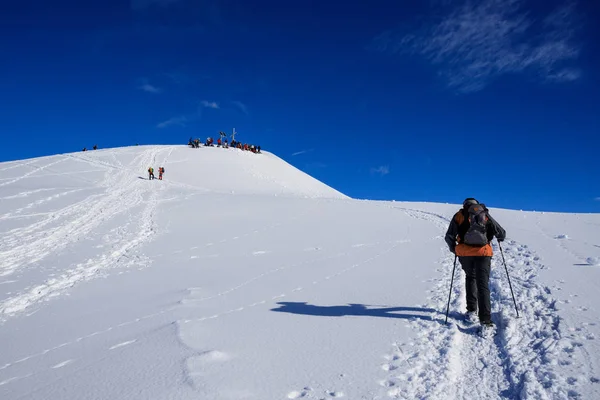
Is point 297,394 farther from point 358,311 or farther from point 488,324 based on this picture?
point 488,324

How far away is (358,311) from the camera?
626 cm

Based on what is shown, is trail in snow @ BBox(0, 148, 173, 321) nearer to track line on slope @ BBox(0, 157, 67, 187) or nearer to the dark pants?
track line on slope @ BBox(0, 157, 67, 187)

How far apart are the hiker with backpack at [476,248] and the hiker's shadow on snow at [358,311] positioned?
2.35ft

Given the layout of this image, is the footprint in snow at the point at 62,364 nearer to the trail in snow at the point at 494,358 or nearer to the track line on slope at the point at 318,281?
the track line on slope at the point at 318,281

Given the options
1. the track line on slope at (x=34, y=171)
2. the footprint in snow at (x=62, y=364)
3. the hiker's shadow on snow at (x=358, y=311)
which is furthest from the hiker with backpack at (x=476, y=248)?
the track line on slope at (x=34, y=171)

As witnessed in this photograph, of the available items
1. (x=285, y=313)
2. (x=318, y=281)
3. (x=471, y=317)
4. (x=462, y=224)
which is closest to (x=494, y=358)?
(x=471, y=317)

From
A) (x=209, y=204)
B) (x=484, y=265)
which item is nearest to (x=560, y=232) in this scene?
(x=484, y=265)

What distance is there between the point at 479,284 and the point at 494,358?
127 cm

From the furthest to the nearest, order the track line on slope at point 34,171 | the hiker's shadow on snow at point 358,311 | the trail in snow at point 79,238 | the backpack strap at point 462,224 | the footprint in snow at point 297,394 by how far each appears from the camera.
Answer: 1. the track line on slope at point 34,171
2. the trail in snow at point 79,238
3. the hiker's shadow on snow at point 358,311
4. the backpack strap at point 462,224
5. the footprint in snow at point 297,394

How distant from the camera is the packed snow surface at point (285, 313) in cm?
408

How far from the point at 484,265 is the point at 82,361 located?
586cm

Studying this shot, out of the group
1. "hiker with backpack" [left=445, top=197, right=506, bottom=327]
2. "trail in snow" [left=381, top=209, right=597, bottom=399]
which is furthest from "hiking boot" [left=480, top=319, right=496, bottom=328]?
"trail in snow" [left=381, top=209, right=597, bottom=399]

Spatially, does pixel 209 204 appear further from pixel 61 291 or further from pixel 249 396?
pixel 249 396

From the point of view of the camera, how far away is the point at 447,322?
5.65 m
